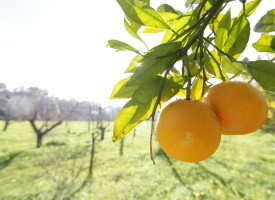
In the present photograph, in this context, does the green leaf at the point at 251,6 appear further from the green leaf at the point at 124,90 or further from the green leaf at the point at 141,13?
the green leaf at the point at 124,90

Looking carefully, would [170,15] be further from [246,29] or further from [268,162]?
[268,162]

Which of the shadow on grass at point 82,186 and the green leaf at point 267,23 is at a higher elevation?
Result: the green leaf at point 267,23

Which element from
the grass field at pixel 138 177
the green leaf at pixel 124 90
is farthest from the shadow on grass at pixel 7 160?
the green leaf at pixel 124 90

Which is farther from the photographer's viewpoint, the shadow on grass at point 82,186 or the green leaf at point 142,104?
the shadow on grass at point 82,186

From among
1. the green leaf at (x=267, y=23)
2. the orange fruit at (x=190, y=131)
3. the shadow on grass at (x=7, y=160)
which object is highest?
the green leaf at (x=267, y=23)

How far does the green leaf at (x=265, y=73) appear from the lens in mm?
385

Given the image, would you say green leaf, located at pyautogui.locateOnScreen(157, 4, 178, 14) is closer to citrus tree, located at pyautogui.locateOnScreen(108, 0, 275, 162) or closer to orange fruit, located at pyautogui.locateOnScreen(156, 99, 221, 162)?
citrus tree, located at pyautogui.locateOnScreen(108, 0, 275, 162)

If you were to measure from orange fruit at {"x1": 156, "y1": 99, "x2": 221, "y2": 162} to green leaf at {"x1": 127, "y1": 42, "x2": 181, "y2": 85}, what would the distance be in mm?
88

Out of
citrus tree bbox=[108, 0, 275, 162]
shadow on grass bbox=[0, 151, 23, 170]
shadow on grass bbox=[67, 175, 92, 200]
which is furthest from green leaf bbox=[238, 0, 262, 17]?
shadow on grass bbox=[0, 151, 23, 170]

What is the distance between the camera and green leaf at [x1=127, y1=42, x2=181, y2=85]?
351 millimetres

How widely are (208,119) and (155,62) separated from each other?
0.48 ft

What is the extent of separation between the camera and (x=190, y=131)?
375 mm

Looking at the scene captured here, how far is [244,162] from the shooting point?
7.36m

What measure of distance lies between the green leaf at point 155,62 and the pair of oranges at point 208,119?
9cm
